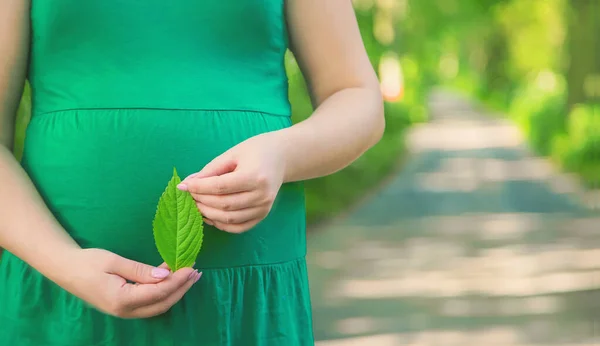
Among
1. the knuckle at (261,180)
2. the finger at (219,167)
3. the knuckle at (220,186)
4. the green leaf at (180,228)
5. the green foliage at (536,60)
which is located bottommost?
the green leaf at (180,228)

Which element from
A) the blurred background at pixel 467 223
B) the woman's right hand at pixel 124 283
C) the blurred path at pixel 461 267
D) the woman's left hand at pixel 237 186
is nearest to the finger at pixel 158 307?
the woman's right hand at pixel 124 283

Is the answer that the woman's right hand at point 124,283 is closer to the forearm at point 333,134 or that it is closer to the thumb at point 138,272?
the thumb at point 138,272

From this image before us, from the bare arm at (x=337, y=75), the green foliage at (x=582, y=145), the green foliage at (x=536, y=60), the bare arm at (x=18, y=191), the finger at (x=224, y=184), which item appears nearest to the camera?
the finger at (x=224, y=184)

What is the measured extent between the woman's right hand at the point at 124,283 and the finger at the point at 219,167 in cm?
13

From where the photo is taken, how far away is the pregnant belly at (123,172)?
152cm

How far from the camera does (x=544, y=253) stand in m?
9.93

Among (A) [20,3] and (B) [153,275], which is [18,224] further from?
(A) [20,3]

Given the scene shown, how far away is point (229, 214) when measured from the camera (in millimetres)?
1361

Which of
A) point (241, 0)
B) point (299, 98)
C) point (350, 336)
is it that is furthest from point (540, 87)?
point (241, 0)

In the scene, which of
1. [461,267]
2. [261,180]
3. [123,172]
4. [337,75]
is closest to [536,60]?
[461,267]

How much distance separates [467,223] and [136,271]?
10.9m

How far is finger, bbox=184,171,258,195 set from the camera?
4.39ft

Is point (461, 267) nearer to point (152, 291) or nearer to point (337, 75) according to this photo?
point (337, 75)

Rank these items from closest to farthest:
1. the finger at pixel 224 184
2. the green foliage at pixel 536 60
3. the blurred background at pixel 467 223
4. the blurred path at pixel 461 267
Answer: the finger at pixel 224 184 < the blurred path at pixel 461 267 < the blurred background at pixel 467 223 < the green foliage at pixel 536 60
